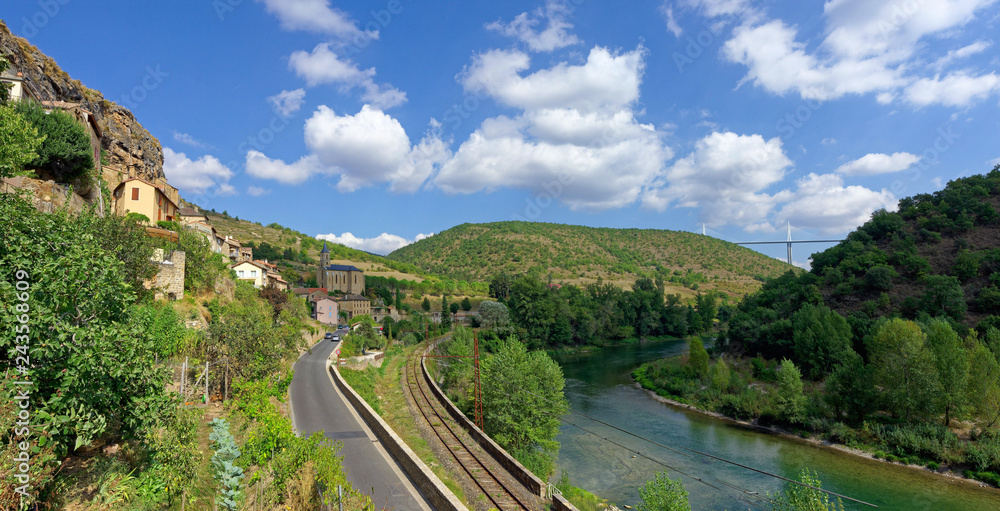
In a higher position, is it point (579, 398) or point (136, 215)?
point (136, 215)

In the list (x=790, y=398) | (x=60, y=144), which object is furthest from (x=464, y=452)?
(x=790, y=398)

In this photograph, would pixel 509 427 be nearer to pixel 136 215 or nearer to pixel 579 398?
pixel 579 398

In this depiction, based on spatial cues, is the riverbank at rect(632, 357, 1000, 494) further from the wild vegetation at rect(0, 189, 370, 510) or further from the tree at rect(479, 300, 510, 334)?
the wild vegetation at rect(0, 189, 370, 510)

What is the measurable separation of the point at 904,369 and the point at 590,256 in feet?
417

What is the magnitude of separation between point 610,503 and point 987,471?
19.6 m

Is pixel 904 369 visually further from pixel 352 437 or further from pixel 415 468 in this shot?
pixel 352 437

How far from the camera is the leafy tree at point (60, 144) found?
1962 centimetres

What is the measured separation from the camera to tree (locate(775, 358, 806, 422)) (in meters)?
29.8

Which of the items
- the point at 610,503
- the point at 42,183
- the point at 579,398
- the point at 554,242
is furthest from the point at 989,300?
the point at 554,242

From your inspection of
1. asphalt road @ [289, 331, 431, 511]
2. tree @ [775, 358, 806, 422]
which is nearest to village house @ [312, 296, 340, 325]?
asphalt road @ [289, 331, 431, 511]

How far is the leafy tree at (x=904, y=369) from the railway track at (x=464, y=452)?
26.4 metres

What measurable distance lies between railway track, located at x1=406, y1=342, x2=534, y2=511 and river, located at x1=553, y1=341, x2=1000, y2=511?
633cm

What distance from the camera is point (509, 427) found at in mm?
25250

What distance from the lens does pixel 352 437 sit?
1627 centimetres
